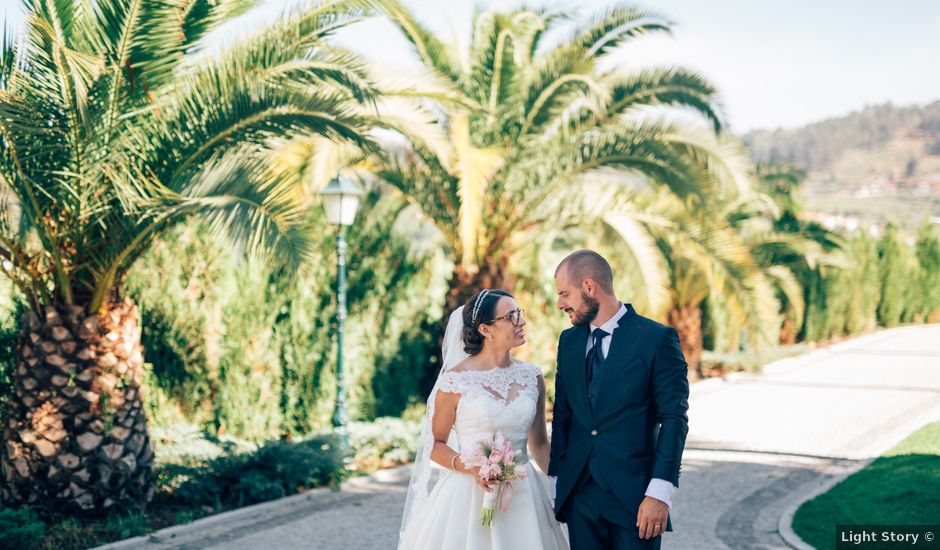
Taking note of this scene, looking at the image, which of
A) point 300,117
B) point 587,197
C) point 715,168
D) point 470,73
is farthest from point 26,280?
point 715,168

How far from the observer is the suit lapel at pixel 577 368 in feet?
13.8

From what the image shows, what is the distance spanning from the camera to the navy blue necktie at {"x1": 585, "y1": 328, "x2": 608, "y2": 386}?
4195 mm

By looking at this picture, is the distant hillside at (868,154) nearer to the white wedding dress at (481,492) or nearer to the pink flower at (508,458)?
the white wedding dress at (481,492)

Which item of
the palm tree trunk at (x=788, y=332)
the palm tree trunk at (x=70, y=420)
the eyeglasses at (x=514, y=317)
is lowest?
the palm tree trunk at (x=788, y=332)

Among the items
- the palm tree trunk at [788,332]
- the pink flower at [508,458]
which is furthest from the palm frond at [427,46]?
the palm tree trunk at [788,332]

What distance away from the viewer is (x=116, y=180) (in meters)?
7.13

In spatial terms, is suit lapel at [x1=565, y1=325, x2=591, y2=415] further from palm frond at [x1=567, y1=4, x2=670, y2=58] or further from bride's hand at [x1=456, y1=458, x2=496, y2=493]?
palm frond at [x1=567, y1=4, x2=670, y2=58]

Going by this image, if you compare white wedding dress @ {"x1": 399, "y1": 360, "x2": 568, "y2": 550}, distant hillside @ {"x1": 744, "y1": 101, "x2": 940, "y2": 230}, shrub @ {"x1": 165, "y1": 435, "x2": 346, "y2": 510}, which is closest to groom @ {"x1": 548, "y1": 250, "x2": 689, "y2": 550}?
white wedding dress @ {"x1": 399, "y1": 360, "x2": 568, "y2": 550}

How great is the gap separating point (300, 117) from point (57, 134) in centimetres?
187

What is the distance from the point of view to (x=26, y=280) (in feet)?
25.7

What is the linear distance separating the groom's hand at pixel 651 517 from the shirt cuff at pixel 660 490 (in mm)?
16

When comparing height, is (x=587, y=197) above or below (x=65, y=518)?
above

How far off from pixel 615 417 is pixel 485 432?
0.85m

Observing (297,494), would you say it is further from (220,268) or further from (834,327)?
→ (834,327)
